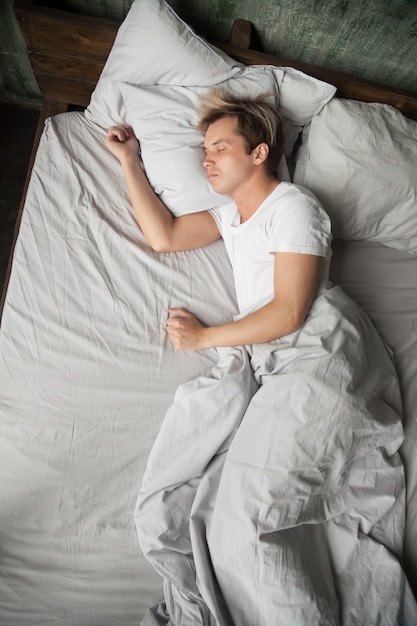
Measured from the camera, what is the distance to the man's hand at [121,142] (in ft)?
3.98

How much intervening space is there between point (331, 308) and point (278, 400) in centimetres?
30

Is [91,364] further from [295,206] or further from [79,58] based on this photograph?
[79,58]

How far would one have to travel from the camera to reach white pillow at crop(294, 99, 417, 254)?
120 cm

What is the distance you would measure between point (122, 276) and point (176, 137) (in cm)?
49

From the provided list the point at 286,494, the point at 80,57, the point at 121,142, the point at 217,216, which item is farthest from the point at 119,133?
the point at 286,494

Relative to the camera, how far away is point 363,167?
1189mm

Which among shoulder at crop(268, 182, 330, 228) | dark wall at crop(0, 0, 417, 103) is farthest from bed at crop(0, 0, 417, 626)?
shoulder at crop(268, 182, 330, 228)

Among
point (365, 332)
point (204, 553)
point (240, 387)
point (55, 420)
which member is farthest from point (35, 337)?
point (365, 332)

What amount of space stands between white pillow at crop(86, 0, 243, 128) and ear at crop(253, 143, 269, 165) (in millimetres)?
305

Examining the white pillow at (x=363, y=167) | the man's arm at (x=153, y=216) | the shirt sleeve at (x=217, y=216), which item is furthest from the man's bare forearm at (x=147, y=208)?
the white pillow at (x=363, y=167)

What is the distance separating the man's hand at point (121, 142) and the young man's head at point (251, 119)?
238 mm

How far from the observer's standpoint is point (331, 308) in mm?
1008

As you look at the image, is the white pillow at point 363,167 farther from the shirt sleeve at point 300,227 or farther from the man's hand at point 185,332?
the man's hand at point 185,332

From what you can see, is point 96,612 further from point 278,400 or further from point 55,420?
point 278,400
